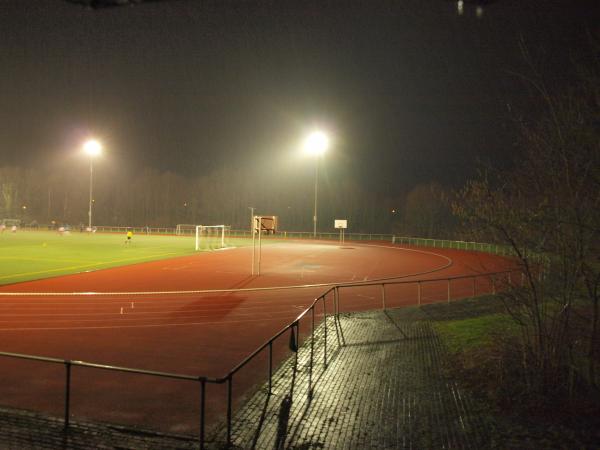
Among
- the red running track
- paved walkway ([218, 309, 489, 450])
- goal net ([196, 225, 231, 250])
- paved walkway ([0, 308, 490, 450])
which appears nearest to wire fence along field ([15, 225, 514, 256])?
goal net ([196, 225, 231, 250])

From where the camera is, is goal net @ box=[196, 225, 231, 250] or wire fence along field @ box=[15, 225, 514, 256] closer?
goal net @ box=[196, 225, 231, 250]

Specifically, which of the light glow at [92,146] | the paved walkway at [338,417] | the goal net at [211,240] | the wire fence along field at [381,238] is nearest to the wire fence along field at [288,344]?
the paved walkway at [338,417]

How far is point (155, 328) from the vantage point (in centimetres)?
1228

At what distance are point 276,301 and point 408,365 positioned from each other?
8047 mm

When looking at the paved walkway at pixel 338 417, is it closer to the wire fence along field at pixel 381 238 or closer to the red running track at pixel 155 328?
the red running track at pixel 155 328

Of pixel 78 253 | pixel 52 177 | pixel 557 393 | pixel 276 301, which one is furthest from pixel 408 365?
pixel 52 177

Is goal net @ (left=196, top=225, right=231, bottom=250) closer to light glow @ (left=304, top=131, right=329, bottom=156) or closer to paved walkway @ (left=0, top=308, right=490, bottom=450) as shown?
light glow @ (left=304, top=131, right=329, bottom=156)

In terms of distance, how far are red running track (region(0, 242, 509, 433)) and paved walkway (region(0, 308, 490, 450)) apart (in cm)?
61

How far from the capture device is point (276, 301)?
16.5m

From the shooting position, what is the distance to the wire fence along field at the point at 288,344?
5645 mm

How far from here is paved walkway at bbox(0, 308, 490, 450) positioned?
5.75m

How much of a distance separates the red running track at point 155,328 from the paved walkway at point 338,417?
605 millimetres

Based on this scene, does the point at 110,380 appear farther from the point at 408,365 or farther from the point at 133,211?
the point at 133,211

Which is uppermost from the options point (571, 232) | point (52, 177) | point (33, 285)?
point (52, 177)
